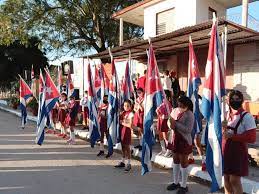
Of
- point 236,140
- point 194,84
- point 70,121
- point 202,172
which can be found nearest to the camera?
point 236,140

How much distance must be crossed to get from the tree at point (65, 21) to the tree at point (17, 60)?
44.6 ft

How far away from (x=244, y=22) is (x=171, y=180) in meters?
9.80

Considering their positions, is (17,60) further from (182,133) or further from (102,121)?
(182,133)

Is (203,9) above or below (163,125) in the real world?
above

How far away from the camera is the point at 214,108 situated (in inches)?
267

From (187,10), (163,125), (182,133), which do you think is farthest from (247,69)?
(182,133)

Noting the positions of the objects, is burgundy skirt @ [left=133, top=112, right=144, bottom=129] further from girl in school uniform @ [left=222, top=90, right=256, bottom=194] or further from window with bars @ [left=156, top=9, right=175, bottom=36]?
window with bars @ [left=156, top=9, right=175, bottom=36]

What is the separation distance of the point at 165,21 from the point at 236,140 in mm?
17730

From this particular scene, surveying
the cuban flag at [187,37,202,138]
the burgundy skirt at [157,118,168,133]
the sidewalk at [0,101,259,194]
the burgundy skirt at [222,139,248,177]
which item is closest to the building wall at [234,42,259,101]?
the sidewalk at [0,101,259,194]

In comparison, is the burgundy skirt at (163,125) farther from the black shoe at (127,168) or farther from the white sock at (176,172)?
the white sock at (176,172)

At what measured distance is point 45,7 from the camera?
33.5 meters

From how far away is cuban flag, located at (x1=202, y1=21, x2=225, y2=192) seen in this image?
21.5 feet

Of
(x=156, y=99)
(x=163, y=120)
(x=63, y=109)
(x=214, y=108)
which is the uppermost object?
(x=156, y=99)

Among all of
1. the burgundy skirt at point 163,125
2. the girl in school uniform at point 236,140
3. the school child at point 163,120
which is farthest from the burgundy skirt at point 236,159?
the burgundy skirt at point 163,125
